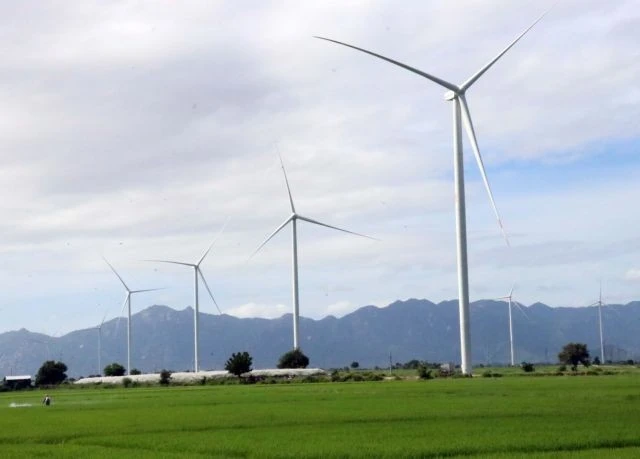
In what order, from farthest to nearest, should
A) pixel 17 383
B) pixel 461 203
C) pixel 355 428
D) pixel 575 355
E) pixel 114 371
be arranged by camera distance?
pixel 114 371 → pixel 17 383 → pixel 575 355 → pixel 461 203 → pixel 355 428

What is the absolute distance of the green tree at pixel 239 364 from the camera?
126m

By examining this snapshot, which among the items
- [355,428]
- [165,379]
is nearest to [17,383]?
[165,379]

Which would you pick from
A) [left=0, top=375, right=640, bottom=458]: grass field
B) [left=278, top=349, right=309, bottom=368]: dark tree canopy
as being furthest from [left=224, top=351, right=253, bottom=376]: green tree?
[left=0, top=375, right=640, bottom=458]: grass field

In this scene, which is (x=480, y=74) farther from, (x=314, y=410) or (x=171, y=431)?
(x=171, y=431)

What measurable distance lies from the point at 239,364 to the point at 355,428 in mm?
88419

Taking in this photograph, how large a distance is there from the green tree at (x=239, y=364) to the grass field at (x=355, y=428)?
64.2 metres

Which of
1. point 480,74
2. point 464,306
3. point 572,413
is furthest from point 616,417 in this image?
point 480,74

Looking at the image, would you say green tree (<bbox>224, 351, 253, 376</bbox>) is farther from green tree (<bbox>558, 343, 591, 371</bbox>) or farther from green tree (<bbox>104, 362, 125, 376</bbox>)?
green tree (<bbox>558, 343, 591, 371</bbox>)

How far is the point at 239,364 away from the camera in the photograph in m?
127

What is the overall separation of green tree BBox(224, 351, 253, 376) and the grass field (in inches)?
2529

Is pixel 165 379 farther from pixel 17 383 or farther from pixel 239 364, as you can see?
pixel 17 383

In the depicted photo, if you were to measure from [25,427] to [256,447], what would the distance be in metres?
18.1

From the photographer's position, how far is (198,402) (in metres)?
65.1

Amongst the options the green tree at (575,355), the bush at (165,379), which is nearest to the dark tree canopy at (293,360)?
the bush at (165,379)
